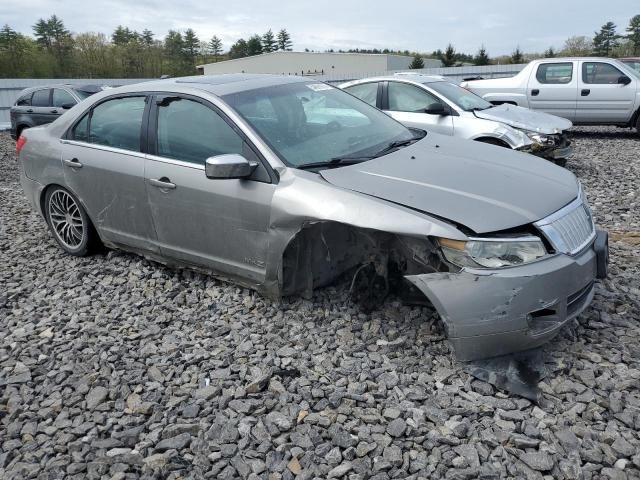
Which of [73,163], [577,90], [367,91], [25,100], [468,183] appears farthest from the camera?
[25,100]

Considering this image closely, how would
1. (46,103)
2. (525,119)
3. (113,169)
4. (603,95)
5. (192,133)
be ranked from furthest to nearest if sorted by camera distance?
(46,103), (603,95), (525,119), (113,169), (192,133)

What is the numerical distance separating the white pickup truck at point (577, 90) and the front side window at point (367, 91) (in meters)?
3.59

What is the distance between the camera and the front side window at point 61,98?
12414 mm

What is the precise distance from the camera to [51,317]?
3.92 m

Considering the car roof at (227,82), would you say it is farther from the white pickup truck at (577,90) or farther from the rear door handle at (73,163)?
the white pickup truck at (577,90)

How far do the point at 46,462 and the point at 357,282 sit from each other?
2044mm

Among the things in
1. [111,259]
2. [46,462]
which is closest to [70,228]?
[111,259]

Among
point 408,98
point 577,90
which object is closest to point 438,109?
point 408,98

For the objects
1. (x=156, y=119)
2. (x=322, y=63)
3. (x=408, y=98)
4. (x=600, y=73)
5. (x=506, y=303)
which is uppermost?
(x=322, y=63)

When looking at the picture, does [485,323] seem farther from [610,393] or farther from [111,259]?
[111,259]

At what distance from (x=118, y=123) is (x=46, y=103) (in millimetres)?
9845

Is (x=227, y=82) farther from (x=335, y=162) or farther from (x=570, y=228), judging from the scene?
(x=570, y=228)

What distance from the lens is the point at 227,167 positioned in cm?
329

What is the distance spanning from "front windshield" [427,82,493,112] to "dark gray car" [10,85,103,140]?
8.13 meters
